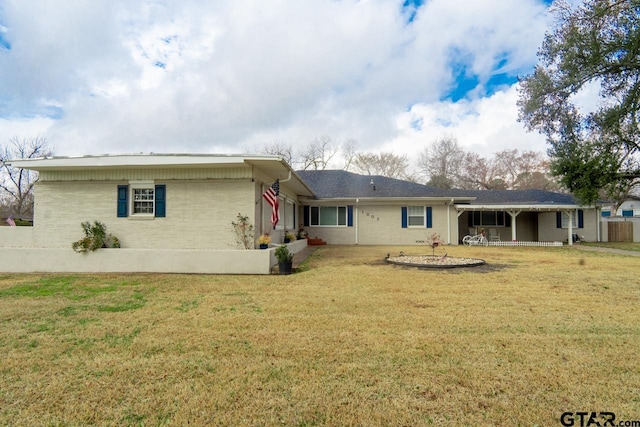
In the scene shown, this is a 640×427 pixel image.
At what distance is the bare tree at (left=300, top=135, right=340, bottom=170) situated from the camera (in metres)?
36.0

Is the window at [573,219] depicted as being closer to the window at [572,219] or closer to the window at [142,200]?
the window at [572,219]

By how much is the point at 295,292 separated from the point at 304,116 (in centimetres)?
1786

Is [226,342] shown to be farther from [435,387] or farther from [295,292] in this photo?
[295,292]

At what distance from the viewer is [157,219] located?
9.81m

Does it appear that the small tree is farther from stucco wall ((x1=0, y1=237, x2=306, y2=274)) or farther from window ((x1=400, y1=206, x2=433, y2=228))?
window ((x1=400, y1=206, x2=433, y2=228))

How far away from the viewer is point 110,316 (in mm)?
4859

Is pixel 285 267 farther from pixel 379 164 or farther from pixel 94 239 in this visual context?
pixel 379 164

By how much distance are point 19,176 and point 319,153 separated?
3166 centimetres

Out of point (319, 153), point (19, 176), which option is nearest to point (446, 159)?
point (319, 153)

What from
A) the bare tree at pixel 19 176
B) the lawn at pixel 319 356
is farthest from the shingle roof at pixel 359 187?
the bare tree at pixel 19 176

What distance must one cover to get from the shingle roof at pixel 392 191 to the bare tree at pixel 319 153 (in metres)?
14.0

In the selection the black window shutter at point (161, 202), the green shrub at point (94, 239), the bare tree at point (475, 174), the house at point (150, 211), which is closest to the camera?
the house at point (150, 211)

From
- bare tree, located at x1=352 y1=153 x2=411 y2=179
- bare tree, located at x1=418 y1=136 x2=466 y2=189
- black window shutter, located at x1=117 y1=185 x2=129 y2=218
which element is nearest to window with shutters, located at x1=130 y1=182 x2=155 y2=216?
black window shutter, located at x1=117 y1=185 x2=129 y2=218

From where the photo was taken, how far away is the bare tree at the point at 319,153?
118 ft
